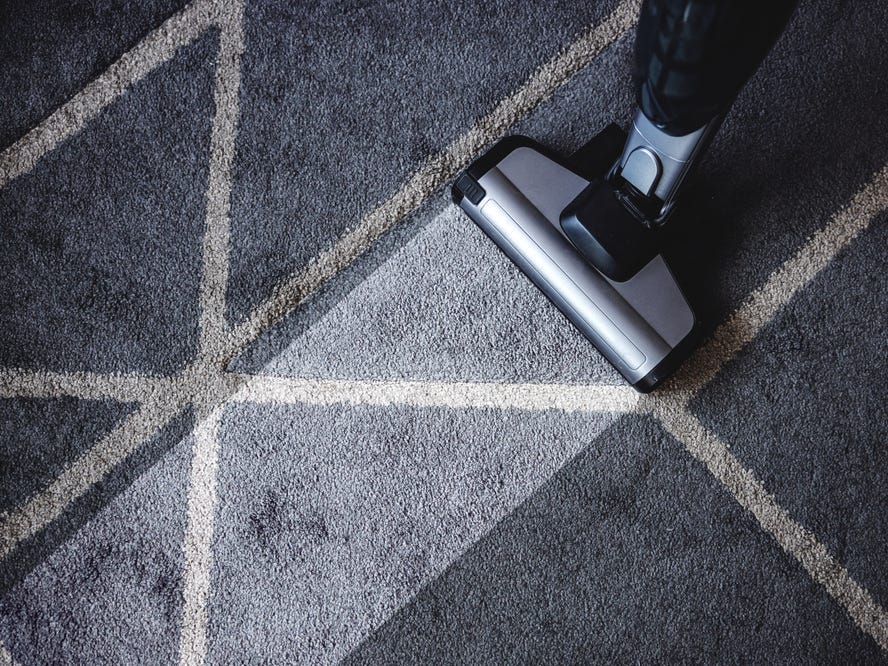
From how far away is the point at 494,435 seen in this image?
0.83 meters

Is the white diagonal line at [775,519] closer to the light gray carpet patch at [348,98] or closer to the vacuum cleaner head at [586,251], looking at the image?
the vacuum cleaner head at [586,251]

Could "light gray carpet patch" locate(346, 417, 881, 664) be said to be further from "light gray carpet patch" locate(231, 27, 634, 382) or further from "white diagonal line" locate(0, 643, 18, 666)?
"white diagonal line" locate(0, 643, 18, 666)

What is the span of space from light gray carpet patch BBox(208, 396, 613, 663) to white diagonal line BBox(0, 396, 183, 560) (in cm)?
8

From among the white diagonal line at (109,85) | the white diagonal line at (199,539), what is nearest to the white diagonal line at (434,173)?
the white diagonal line at (199,539)

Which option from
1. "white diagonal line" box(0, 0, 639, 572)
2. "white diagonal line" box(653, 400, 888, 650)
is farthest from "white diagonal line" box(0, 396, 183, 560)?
"white diagonal line" box(653, 400, 888, 650)

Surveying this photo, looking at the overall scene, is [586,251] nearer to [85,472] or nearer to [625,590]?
[625,590]

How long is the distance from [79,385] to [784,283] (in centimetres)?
83

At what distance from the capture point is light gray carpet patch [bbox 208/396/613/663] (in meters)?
0.81

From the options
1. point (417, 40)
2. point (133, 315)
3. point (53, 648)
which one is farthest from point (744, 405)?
point (53, 648)

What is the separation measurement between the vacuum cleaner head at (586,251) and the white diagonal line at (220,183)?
28 cm

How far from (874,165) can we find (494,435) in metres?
0.55

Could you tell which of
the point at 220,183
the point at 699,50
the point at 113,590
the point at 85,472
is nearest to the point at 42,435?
the point at 85,472

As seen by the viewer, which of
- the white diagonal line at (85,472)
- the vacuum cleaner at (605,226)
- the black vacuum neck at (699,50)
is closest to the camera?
the black vacuum neck at (699,50)

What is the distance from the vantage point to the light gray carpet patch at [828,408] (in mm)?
813
